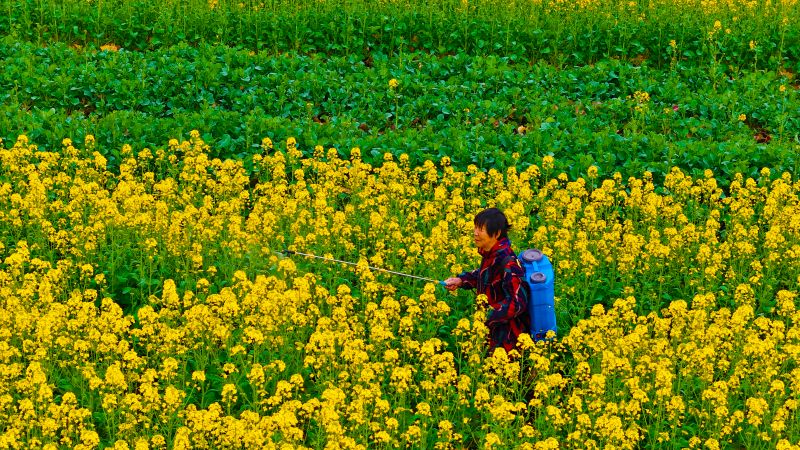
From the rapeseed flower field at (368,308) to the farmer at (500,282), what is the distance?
184mm

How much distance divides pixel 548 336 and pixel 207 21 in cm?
1034

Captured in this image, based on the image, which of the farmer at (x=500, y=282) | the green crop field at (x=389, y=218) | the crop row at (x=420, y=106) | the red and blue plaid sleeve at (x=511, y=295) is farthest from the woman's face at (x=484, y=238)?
the crop row at (x=420, y=106)

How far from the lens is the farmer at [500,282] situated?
366 inches

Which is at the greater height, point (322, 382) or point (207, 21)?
point (207, 21)

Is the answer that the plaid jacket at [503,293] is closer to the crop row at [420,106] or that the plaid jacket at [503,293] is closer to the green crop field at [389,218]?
the green crop field at [389,218]

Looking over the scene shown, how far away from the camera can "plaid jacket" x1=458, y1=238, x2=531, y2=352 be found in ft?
30.5

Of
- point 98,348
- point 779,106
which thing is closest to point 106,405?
point 98,348

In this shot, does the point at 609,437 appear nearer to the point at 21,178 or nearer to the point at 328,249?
the point at 328,249

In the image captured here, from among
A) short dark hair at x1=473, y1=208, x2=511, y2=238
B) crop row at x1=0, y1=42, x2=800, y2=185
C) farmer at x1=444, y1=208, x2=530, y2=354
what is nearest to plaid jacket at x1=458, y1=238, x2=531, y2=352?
farmer at x1=444, y1=208, x2=530, y2=354

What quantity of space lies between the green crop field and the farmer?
175 millimetres

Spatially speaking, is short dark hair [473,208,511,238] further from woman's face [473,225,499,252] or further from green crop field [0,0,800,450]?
green crop field [0,0,800,450]

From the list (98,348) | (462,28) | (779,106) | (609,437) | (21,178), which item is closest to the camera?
(609,437)

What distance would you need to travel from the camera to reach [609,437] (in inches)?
327

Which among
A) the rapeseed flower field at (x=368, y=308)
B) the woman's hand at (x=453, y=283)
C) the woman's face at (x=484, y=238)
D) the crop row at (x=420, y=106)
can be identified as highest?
the woman's face at (x=484, y=238)
